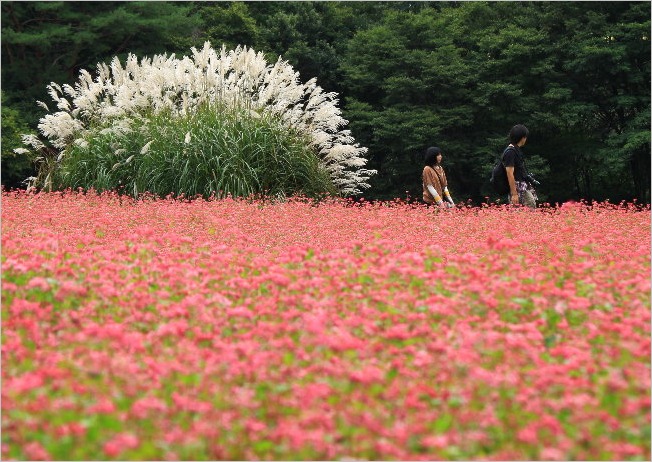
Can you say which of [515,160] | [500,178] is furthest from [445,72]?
[515,160]

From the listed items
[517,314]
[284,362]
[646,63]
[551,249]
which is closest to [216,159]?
[551,249]

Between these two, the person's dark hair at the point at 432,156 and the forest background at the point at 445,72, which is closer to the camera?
the person's dark hair at the point at 432,156

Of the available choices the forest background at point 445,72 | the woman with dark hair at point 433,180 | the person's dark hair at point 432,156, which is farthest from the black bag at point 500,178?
the forest background at point 445,72

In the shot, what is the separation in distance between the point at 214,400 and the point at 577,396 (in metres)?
1.16

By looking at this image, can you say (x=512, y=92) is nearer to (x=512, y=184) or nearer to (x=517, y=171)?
(x=517, y=171)

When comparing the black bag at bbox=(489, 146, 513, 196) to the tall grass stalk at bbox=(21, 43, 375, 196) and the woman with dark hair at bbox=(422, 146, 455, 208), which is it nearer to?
the woman with dark hair at bbox=(422, 146, 455, 208)

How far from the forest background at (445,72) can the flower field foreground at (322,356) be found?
1620 centimetres

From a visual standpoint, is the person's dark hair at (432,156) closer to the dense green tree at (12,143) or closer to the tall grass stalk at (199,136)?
the tall grass stalk at (199,136)

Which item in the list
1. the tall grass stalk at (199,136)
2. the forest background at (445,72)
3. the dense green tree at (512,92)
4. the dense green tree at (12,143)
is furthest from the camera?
the forest background at (445,72)

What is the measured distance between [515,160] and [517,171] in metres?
0.22

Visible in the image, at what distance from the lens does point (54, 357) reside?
112 inches

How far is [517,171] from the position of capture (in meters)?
8.87

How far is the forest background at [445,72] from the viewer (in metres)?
20.6

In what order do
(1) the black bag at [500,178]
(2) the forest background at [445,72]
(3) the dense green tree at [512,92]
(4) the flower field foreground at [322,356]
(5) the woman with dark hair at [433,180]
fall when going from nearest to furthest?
(4) the flower field foreground at [322,356] < (1) the black bag at [500,178] < (5) the woman with dark hair at [433,180] < (3) the dense green tree at [512,92] < (2) the forest background at [445,72]
